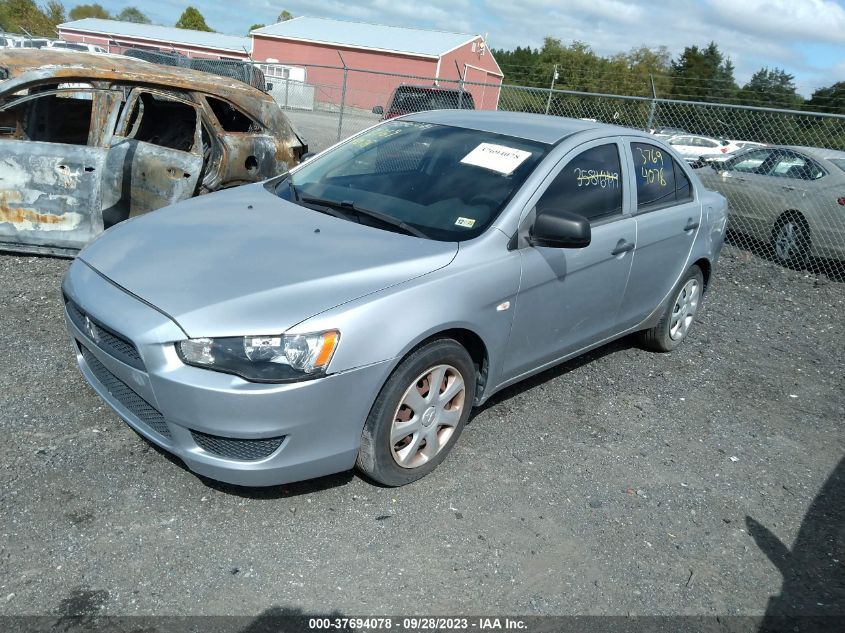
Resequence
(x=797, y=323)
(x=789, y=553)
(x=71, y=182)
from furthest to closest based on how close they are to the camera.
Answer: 1. (x=797, y=323)
2. (x=71, y=182)
3. (x=789, y=553)

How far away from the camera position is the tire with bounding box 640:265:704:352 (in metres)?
5.48

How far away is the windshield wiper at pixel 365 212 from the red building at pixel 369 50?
37119 millimetres

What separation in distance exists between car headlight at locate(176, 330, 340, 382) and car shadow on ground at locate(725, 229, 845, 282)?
28.0 feet

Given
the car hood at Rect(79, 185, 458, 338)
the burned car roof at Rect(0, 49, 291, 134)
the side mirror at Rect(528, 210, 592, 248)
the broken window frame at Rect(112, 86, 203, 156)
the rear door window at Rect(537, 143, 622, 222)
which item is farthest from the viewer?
the broken window frame at Rect(112, 86, 203, 156)

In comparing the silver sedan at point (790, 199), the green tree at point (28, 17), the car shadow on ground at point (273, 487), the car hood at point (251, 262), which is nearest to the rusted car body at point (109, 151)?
the car hood at point (251, 262)

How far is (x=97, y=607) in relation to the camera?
8.54 feet

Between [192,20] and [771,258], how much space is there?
3296 inches

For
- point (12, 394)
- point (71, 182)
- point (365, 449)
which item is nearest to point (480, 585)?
point (365, 449)

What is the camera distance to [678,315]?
5.66m

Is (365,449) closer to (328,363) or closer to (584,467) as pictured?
(328,363)

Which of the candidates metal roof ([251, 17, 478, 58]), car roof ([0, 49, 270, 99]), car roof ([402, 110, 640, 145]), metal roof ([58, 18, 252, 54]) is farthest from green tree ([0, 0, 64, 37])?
car roof ([402, 110, 640, 145])

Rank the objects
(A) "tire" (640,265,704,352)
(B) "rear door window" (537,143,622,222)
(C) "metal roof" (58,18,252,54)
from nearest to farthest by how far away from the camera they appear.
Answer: (B) "rear door window" (537,143,622,222) < (A) "tire" (640,265,704,352) < (C) "metal roof" (58,18,252,54)

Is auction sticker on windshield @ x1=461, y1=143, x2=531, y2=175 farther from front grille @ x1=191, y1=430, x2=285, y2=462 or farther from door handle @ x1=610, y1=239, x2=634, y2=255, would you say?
front grille @ x1=191, y1=430, x2=285, y2=462

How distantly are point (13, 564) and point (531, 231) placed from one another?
2.73 meters
